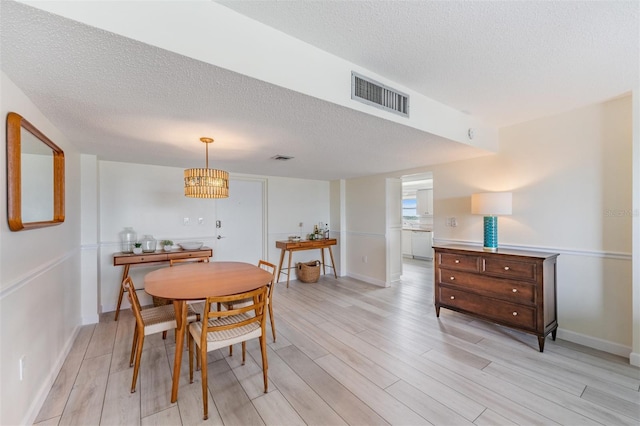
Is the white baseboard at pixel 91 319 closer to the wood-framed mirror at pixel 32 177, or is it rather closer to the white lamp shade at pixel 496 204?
the wood-framed mirror at pixel 32 177

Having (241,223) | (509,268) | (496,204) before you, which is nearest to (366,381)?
(509,268)

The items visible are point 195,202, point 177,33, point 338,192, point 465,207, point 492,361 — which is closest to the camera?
point 177,33

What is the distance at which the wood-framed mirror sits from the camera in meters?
1.43

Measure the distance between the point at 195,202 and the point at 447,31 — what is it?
12.8ft

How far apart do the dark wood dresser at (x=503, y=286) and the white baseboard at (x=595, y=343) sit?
4.4 inches

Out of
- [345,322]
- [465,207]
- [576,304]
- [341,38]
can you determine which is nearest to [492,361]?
[576,304]

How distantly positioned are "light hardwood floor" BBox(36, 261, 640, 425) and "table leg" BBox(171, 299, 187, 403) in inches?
3.5

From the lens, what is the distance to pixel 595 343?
2479 millimetres

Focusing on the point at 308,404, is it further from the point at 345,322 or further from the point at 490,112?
the point at 490,112

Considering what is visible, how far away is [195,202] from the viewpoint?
4.18m

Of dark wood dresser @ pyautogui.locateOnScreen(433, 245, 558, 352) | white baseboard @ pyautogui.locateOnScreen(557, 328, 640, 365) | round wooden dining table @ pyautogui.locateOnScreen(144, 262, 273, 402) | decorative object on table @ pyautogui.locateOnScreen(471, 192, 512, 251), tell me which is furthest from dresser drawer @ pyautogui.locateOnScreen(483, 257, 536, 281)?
round wooden dining table @ pyautogui.locateOnScreen(144, 262, 273, 402)

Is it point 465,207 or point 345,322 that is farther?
point 465,207

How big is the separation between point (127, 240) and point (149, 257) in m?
0.49

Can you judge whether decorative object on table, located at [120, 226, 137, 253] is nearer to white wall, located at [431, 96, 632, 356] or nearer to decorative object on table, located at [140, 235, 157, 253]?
decorative object on table, located at [140, 235, 157, 253]
